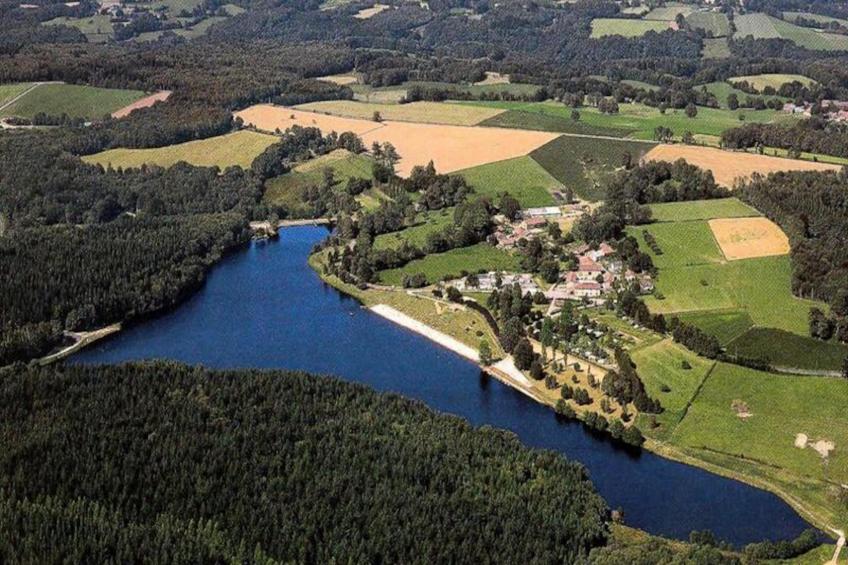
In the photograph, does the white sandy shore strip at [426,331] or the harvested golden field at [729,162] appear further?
the harvested golden field at [729,162]

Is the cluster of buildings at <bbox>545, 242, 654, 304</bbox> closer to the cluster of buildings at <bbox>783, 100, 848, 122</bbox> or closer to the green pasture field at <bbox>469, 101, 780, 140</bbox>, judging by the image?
the green pasture field at <bbox>469, 101, 780, 140</bbox>

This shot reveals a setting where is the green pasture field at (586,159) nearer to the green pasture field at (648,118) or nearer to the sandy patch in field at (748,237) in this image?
the green pasture field at (648,118)

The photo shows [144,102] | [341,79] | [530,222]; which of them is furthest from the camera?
A: [341,79]

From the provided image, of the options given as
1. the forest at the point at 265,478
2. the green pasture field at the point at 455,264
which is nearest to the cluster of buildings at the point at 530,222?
the green pasture field at the point at 455,264

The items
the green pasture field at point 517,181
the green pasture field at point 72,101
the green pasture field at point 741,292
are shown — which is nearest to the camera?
the green pasture field at point 741,292

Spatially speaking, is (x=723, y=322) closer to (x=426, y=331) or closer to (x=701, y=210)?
(x=426, y=331)

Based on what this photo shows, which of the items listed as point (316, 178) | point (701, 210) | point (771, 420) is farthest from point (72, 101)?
point (771, 420)
